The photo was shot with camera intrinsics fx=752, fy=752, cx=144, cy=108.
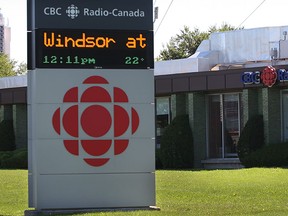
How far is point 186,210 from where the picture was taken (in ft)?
45.8

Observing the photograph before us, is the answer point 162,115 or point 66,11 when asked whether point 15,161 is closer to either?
point 162,115

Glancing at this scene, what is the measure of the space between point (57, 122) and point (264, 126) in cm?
1862

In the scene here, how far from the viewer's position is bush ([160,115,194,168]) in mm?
33500

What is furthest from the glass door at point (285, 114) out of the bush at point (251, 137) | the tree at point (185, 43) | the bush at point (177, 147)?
the tree at point (185, 43)

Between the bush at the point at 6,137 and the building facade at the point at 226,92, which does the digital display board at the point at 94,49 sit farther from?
the bush at the point at 6,137

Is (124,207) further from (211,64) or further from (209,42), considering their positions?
(209,42)

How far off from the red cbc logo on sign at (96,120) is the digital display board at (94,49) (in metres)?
0.41

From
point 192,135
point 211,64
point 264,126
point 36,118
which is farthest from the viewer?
point 211,64

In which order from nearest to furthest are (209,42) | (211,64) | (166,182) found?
(166,182) < (211,64) < (209,42)

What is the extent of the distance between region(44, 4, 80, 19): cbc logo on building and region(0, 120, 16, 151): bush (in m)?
29.4

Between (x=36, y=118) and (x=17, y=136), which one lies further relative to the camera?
(x=17, y=136)

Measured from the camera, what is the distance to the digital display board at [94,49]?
550 inches

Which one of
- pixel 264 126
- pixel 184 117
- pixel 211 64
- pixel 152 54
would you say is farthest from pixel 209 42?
pixel 152 54

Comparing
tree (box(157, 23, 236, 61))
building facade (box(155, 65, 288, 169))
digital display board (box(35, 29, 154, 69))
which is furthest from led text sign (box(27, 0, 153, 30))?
tree (box(157, 23, 236, 61))
